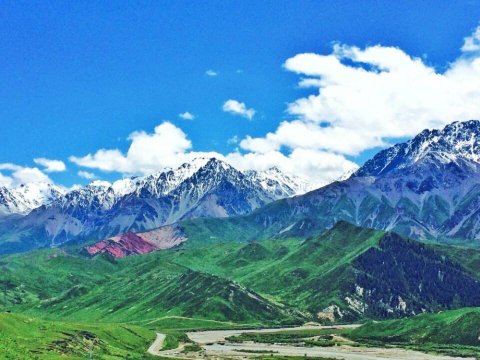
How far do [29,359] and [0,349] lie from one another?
963 cm

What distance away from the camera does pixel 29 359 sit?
624ft

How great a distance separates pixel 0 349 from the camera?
192875 millimetres
